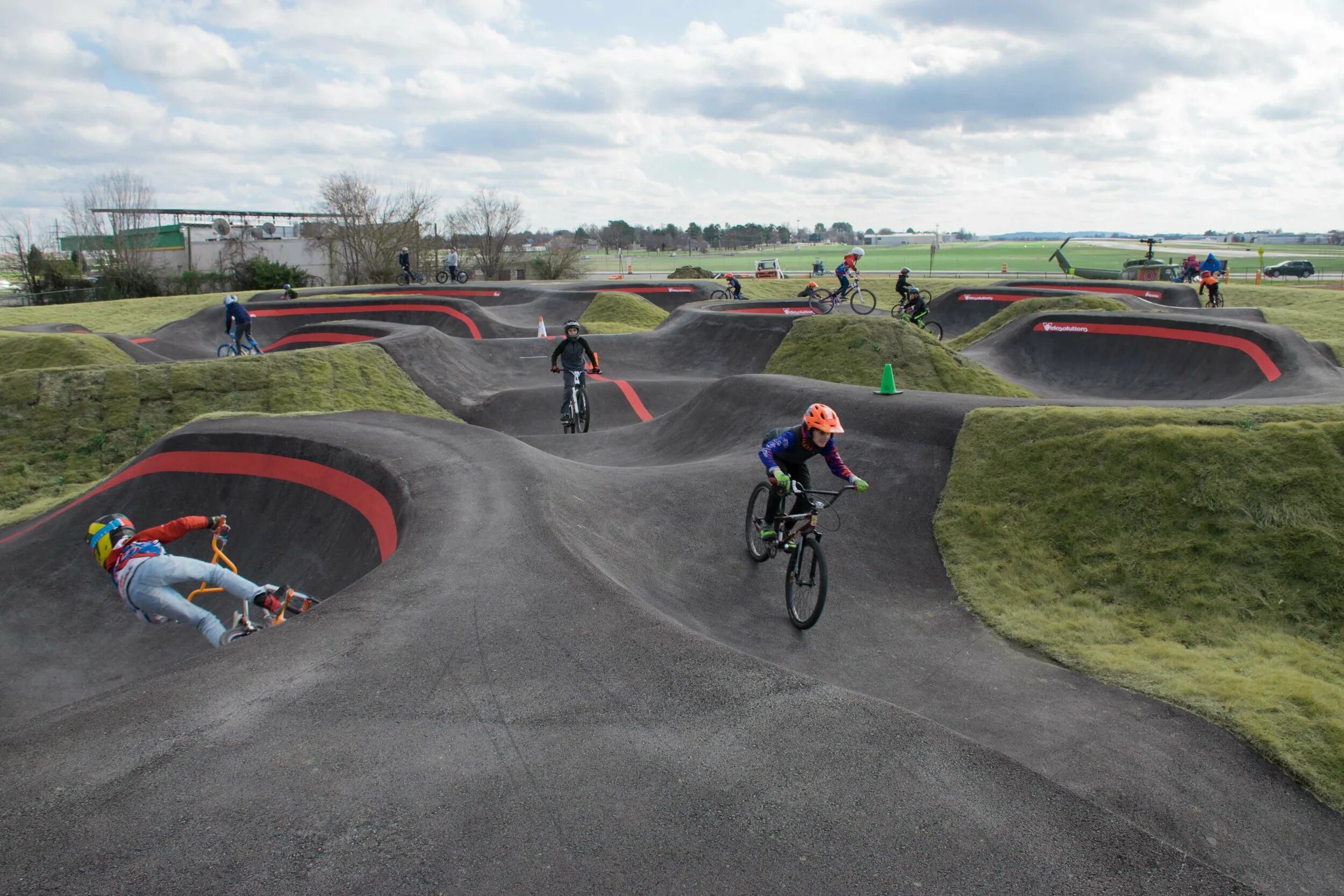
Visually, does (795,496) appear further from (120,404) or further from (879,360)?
(120,404)

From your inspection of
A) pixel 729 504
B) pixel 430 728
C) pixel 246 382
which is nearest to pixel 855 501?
pixel 729 504

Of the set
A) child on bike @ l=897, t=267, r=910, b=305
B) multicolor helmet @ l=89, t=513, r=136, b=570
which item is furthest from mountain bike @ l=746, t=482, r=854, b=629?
child on bike @ l=897, t=267, r=910, b=305

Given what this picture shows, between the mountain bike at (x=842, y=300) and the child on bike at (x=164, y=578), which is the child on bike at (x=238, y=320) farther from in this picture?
the mountain bike at (x=842, y=300)

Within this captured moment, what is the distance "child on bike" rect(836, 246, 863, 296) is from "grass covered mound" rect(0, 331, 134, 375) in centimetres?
2165

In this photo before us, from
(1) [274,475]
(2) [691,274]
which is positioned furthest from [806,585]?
(2) [691,274]

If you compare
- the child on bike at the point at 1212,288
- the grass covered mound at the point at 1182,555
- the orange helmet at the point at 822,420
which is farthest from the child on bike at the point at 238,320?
the child on bike at the point at 1212,288

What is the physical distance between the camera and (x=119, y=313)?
150 feet

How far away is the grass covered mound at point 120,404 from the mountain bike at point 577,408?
4.42 meters

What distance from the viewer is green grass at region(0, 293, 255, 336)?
4141 cm

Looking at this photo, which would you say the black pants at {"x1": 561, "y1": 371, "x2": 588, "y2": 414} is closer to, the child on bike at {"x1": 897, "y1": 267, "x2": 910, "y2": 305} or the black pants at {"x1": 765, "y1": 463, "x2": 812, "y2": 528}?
the black pants at {"x1": 765, "y1": 463, "x2": 812, "y2": 528}

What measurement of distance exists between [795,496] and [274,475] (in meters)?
8.15

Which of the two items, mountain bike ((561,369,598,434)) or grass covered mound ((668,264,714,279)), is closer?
mountain bike ((561,369,598,434))

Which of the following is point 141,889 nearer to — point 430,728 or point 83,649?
point 430,728

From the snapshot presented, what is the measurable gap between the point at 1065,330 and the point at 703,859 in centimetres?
2598
